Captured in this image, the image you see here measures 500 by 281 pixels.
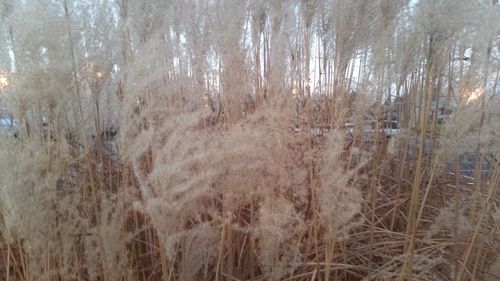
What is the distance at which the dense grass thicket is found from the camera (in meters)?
0.97

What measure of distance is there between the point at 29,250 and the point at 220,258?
1.57 ft

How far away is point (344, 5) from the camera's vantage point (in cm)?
138

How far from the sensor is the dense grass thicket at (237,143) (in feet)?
3.19

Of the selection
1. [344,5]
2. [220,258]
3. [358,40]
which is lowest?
[220,258]

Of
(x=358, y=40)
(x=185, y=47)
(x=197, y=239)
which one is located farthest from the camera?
(x=185, y=47)

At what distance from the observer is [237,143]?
97cm

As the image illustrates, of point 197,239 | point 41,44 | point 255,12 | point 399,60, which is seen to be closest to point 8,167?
point 41,44

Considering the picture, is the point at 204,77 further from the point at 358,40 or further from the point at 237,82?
the point at 358,40

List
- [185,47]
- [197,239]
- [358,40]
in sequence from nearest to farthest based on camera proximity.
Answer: [197,239] → [358,40] → [185,47]

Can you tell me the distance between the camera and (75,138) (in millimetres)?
1619

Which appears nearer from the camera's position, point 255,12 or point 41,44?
point 41,44

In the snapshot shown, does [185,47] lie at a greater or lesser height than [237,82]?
greater

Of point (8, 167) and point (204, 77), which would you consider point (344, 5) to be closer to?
point (204, 77)

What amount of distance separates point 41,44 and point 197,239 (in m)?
0.65
